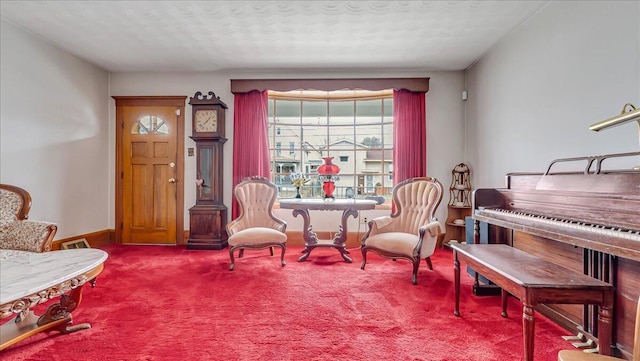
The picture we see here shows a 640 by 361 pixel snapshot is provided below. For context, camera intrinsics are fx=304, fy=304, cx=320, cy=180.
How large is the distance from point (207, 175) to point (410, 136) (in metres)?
2.97

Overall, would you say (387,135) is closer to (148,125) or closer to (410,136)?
(410,136)

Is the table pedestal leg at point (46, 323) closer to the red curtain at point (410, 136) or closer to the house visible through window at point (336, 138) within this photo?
the house visible through window at point (336, 138)

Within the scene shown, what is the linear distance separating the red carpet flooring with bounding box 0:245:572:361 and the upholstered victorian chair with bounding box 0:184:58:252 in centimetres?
56

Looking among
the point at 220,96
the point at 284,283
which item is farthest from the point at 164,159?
the point at 284,283

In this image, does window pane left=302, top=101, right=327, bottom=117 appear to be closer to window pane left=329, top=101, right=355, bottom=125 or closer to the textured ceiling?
window pane left=329, top=101, right=355, bottom=125

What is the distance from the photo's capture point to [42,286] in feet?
4.96

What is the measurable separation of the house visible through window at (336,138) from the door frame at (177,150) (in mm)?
1341

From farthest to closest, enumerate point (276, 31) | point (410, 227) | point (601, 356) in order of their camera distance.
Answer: point (410, 227)
point (276, 31)
point (601, 356)

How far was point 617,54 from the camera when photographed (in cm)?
214

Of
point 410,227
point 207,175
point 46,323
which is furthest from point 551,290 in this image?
point 207,175

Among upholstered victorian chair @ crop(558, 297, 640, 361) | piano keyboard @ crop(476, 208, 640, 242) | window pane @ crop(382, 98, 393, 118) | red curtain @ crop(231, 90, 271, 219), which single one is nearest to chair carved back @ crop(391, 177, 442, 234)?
piano keyboard @ crop(476, 208, 640, 242)

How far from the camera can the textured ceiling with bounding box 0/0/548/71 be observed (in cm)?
290

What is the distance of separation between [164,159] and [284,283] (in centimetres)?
294

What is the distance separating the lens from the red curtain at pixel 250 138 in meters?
4.45
